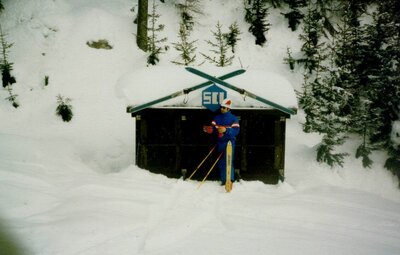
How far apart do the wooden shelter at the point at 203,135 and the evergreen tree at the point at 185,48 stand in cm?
634

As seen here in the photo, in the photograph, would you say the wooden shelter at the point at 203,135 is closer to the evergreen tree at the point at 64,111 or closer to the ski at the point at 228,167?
the ski at the point at 228,167

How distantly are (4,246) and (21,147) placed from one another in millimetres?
5938

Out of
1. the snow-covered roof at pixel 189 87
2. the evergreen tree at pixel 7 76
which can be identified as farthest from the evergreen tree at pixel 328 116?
the evergreen tree at pixel 7 76

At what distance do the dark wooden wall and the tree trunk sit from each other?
342 inches

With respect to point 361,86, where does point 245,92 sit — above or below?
below

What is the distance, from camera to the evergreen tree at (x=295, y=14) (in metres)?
18.8

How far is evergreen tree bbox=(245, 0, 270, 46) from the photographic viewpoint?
18438 mm

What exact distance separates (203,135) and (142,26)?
9.18 metres

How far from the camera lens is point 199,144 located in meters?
9.29

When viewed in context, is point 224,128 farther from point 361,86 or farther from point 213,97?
point 361,86

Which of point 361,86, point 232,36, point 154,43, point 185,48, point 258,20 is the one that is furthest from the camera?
point 258,20

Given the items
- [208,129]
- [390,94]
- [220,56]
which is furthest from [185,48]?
[208,129]

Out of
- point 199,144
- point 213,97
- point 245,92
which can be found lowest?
point 199,144

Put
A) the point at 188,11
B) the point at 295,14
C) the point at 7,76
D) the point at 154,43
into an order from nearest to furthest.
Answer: the point at 7,76
the point at 154,43
the point at 295,14
the point at 188,11
